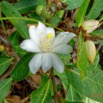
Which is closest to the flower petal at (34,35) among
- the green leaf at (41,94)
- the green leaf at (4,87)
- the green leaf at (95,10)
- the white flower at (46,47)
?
the white flower at (46,47)

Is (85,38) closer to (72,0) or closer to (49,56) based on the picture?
(49,56)

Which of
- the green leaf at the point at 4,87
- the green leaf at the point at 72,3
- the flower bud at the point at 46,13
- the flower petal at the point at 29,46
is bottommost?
the green leaf at the point at 4,87

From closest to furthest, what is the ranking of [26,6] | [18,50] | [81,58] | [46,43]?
1. [81,58]
2. [46,43]
3. [18,50]
4. [26,6]

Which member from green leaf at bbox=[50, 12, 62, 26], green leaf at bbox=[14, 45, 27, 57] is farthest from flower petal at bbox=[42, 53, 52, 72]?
green leaf at bbox=[50, 12, 62, 26]

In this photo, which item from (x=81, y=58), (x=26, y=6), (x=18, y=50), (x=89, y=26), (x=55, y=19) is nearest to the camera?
(x=81, y=58)

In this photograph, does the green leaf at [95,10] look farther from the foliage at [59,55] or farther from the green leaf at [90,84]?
the green leaf at [90,84]

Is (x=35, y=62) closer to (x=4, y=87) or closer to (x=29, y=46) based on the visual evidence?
(x=29, y=46)

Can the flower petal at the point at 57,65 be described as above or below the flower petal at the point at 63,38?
below

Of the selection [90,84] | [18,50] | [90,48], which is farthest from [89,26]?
[18,50]

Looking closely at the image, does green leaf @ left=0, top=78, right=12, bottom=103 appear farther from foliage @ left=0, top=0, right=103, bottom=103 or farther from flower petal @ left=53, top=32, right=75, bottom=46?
flower petal @ left=53, top=32, right=75, bottom=46
